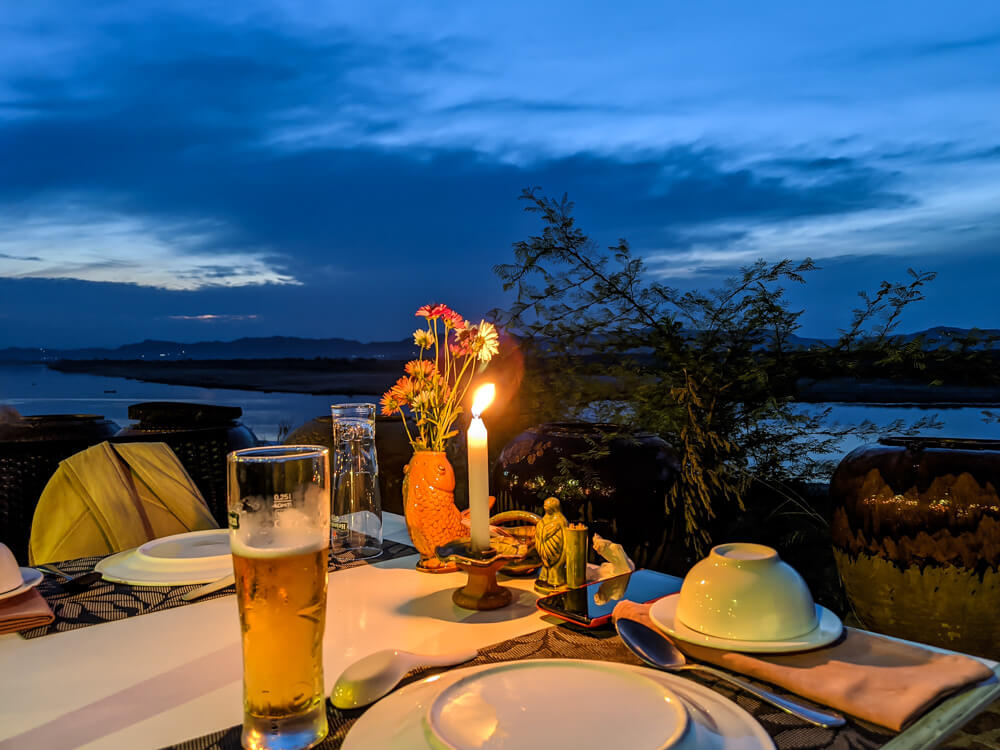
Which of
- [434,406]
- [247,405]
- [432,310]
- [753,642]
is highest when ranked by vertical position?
[432,310]

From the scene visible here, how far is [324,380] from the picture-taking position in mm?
5699

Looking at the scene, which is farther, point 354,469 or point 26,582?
point 354,469

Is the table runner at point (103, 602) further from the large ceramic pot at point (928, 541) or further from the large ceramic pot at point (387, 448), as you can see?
the large ceramic pot at point (387, 448)

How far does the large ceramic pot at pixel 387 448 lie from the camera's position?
2473 millimetres

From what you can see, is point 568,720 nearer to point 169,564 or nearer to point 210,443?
point 169,564

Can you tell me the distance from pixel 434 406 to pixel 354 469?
0.86 ft

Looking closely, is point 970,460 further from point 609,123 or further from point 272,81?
point 272,81

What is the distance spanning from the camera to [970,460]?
43.9 inches

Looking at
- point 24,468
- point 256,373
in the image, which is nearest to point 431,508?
point 24,468

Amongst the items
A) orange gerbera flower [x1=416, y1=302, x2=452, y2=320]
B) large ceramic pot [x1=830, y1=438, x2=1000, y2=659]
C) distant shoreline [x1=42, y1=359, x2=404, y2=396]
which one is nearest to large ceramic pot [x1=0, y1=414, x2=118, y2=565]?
orange gerbera flower [x1=416, y1=302, x2=452, y2=320]

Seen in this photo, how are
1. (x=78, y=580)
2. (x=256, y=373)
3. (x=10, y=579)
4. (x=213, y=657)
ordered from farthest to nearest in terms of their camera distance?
(x=256, y=373)
(x=78, y=580)
(x=10, y=579)
(x=213, y=657)

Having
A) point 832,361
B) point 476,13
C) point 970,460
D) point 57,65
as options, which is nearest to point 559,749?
point 970,460

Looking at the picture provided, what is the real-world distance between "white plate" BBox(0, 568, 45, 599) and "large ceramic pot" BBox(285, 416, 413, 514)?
1306 mm

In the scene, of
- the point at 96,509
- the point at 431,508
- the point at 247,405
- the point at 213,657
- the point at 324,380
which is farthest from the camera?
the point at 247,405
